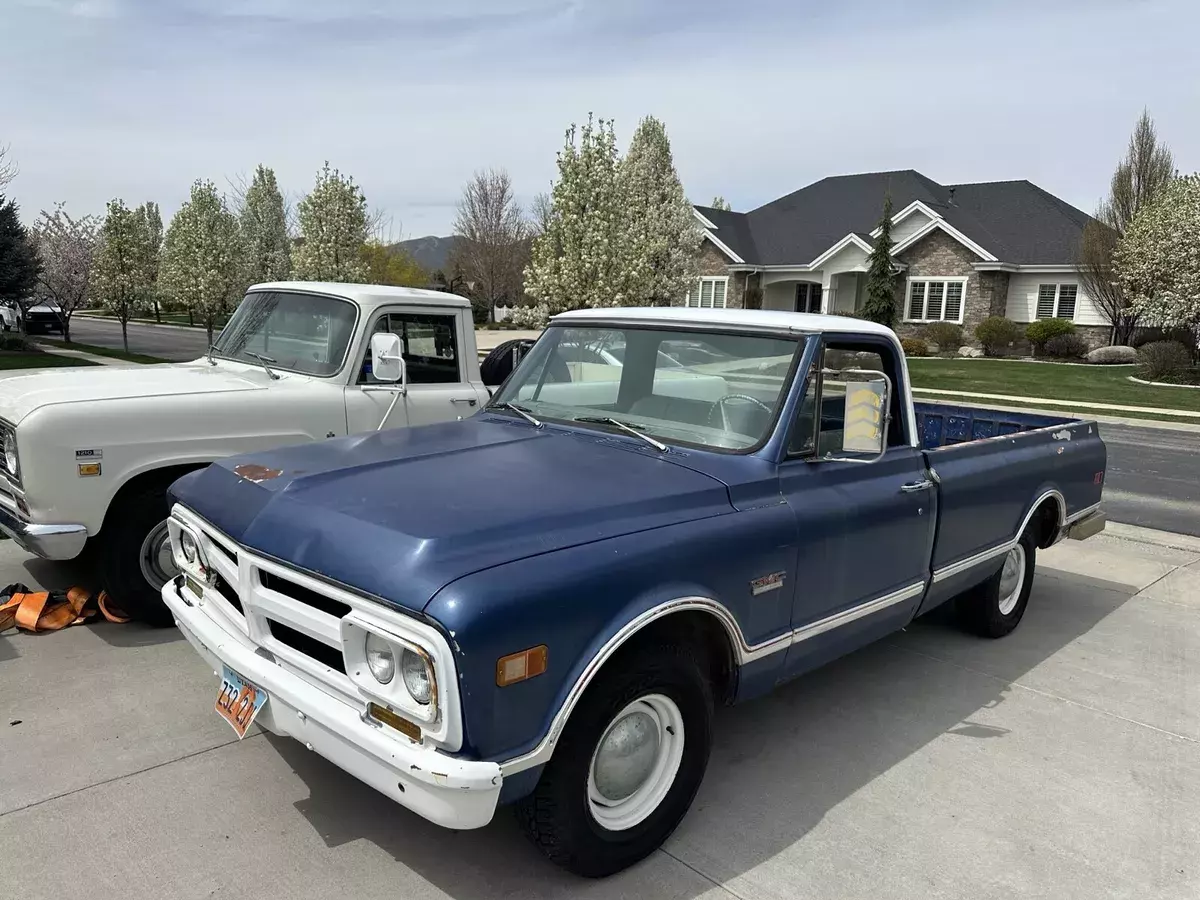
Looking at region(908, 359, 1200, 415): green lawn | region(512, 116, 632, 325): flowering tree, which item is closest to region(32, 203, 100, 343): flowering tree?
region(512, 116, 632, 325): flowering tree

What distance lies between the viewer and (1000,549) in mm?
4934

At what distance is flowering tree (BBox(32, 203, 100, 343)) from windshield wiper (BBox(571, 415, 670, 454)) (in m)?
30.1

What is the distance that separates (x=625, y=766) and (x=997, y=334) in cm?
3205

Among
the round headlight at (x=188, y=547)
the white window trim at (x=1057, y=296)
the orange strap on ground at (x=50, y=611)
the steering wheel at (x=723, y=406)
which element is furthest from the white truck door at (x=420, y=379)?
the white window trim at (x=1057, y=296)

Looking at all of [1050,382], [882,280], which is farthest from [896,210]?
[1050,382]

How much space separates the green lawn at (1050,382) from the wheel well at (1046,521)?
1219 cm

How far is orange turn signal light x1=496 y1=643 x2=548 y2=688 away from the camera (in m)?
2.36

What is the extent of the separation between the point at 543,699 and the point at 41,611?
3.74 metres

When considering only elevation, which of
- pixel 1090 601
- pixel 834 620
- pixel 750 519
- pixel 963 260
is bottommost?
pixel 1090 601

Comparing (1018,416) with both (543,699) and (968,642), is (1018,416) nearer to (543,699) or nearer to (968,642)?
(968,642)

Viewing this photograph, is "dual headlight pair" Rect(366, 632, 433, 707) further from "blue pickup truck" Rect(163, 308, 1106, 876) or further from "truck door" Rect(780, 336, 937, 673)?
"truck door" Rect(780, 336, 937, 673)

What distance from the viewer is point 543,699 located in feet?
8.13

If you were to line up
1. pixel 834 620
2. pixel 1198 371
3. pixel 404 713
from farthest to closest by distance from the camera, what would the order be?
1. pixel 1198 371
2. pixel 834 620
3. pixel 404 713

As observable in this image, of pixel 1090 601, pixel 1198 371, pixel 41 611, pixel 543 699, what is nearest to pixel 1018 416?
pixel 1090 601
